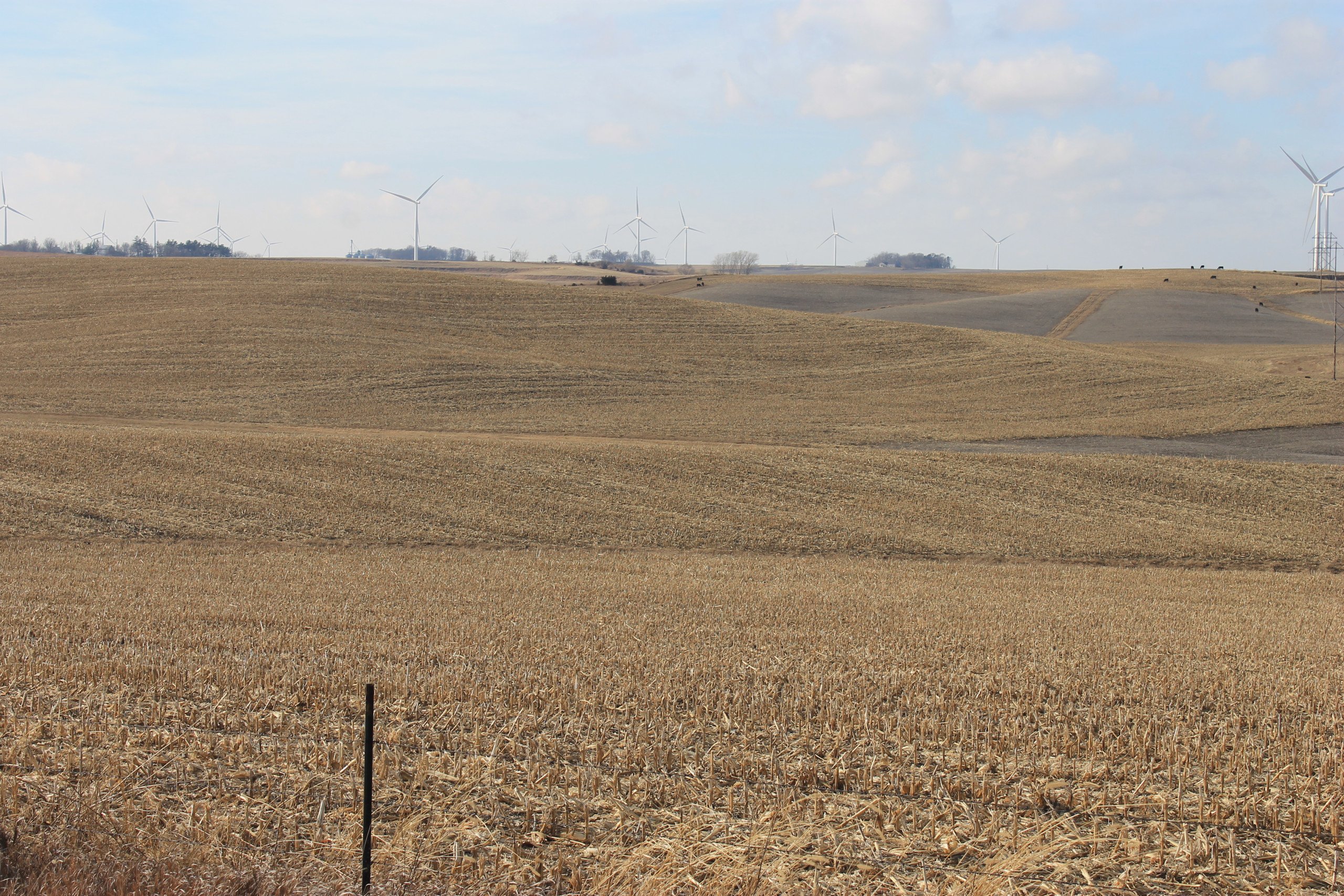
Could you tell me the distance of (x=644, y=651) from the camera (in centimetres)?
1123

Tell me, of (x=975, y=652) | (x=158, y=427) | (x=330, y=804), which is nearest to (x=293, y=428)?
(x=158, y=427)

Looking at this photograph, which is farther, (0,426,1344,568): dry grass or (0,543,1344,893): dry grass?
(0,426,1344,568): dry grass

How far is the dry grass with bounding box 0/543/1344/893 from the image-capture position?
Answer: 19.1 ft

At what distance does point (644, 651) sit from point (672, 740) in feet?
10.8

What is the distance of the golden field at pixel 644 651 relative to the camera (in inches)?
234

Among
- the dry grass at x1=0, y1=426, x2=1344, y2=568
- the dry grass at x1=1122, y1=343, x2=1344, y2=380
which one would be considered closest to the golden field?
the dry grass at x1=0, y1=426, x2=1344, y2=568

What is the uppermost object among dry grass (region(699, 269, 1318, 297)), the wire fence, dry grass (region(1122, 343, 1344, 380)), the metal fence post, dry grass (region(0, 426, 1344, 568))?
dry grass (region(699, 269, 1318, 297))

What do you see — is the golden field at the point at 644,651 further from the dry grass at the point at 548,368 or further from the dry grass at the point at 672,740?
the dry grass at the point at 548,368

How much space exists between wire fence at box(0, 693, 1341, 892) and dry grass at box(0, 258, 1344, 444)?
2835 centimetres

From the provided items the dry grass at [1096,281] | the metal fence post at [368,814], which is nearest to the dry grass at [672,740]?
the metal fence post at [368,814]

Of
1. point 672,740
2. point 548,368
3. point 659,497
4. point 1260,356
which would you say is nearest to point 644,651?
point 672,740

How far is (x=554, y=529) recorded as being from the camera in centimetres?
2273

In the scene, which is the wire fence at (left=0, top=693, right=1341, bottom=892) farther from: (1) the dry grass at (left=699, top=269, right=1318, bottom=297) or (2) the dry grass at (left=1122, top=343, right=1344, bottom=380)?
(1) the dry grass at (left=699, top=269, right=1318, bottom=297)

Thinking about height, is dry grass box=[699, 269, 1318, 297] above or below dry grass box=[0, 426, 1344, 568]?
above
